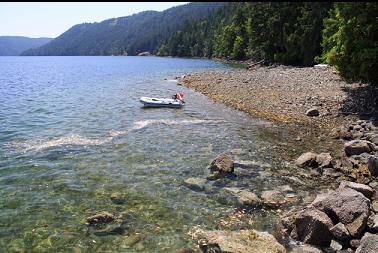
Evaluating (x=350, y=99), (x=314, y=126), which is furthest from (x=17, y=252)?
(x=350, y=99)

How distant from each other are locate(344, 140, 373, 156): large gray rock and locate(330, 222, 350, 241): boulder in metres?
10.7

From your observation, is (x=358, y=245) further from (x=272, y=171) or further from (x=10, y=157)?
(x=10, y=157)

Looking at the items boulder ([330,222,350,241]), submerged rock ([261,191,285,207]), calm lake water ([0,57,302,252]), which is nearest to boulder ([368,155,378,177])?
Answer: calm lake water ([0,57,302,252])

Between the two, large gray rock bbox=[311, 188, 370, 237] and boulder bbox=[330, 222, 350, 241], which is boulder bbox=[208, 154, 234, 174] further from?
boulder bbox=[330, 222, 350, 241]

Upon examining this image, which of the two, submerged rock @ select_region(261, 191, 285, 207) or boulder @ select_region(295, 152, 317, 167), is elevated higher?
boulder @ select_region(295, 152, 317, 167)

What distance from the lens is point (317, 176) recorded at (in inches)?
770

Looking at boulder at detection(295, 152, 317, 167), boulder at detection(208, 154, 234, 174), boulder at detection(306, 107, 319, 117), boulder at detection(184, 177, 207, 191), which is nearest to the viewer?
boulder at detection(184, 177, 207, 191)

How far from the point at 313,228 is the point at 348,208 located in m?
1.77

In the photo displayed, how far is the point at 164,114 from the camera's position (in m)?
38.0

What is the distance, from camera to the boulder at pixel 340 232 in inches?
497

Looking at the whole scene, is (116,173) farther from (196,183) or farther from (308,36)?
(308,36)

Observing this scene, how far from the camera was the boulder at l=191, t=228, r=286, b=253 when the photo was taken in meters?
11.8

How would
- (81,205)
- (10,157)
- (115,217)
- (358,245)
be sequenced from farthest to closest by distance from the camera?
1. (10,157)
2. (81,205)
3. (115,217)
4. (358,245)

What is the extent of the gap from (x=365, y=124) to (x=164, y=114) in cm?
1930
